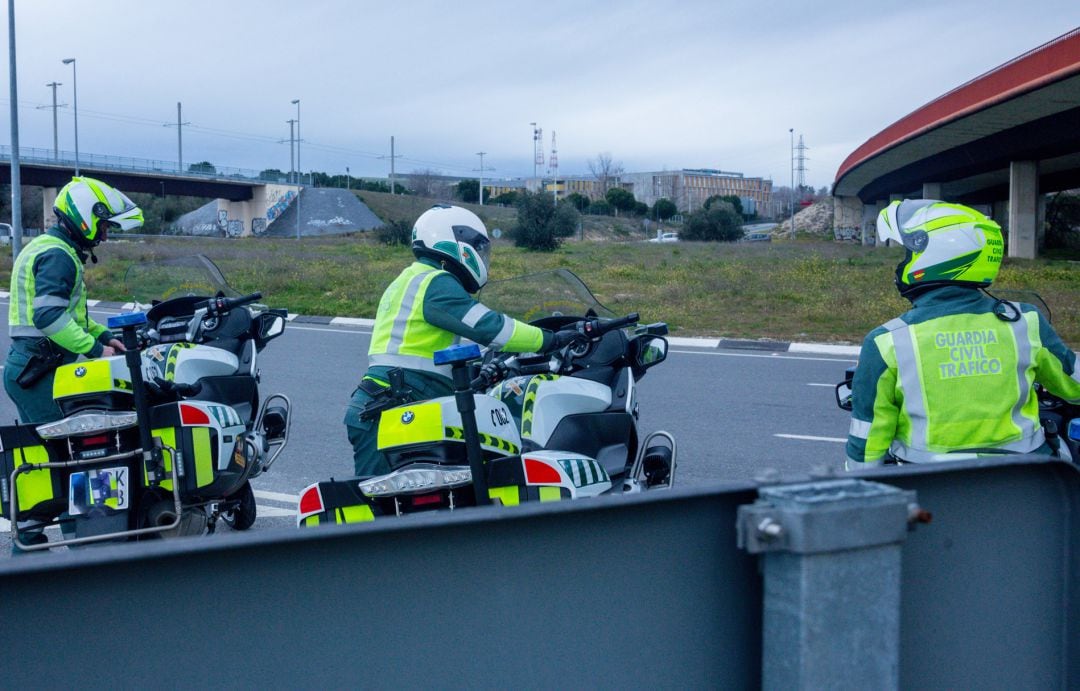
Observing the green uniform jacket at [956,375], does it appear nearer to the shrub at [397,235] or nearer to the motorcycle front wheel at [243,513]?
the motorcycle front wheel at [243,513]

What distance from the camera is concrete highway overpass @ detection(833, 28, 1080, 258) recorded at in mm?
23688

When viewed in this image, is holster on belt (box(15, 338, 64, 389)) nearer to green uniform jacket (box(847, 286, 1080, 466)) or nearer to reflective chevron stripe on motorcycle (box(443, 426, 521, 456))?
reflective chevron stripe on motorcycle (box(443, 426, 521, 456))

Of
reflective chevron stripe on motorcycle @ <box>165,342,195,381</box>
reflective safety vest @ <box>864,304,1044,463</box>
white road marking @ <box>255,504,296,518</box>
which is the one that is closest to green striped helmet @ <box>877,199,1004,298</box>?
reflective safety vest @ <box>864,304,1044,463</box>

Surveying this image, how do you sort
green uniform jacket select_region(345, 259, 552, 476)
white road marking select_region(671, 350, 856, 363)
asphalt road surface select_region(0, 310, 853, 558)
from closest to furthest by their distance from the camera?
1. green uniform jacket select_region(345, 259, 552, 476)
2. asphalt road surface select_region(0, 310, 853, 558)
3. white road marking select_region(671, 350, 856, 363)

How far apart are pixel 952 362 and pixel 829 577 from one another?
1.80 metres

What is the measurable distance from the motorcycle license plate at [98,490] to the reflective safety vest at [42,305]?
2.12ft

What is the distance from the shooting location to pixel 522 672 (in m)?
1.99

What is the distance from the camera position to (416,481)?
396 cm

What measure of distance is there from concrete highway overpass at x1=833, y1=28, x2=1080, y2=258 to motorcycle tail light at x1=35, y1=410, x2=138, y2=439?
20.8 m

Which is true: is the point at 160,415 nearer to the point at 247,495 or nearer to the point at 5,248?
the point at 247,495

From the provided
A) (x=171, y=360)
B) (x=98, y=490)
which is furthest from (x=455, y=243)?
(x=171, y=360)

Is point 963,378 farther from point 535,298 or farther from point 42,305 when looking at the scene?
point 42,305

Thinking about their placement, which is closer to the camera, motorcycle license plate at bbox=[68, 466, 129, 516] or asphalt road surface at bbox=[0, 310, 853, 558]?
motorcycle license plate at bbox=[68, 466, 129, 516]

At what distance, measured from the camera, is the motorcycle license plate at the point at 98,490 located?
5.17 meters
